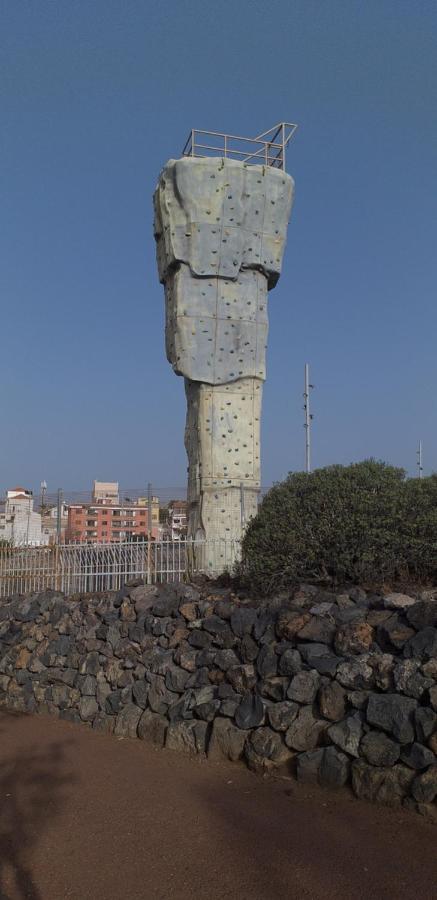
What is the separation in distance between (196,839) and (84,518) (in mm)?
15765

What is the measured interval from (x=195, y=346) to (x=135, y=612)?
477 centimetres

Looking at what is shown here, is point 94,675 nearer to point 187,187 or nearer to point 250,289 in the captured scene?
point 250,289

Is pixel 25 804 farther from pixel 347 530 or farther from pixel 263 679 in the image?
pixel 347 530

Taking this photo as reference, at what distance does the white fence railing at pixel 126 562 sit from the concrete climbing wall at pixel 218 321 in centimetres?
21

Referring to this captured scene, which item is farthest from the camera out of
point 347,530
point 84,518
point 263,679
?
point 84,518

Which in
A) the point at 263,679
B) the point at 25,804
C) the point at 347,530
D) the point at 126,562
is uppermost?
the point at 347,530

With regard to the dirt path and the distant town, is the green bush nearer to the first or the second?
the dirt path

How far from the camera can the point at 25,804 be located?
6.03 m

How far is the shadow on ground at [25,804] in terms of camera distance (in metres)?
4.62

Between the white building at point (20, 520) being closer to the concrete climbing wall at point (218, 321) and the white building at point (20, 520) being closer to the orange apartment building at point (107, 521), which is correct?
the orange apartment building at point (107, 521)

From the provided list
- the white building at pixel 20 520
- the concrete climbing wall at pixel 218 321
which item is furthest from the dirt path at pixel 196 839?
the white building at pixel 20 520

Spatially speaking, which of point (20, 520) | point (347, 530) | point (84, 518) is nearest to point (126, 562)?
point (347, 530)

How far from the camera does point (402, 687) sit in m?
5.50

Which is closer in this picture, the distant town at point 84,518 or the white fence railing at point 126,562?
the white fence railing at point 126,562
